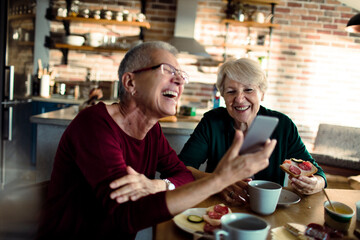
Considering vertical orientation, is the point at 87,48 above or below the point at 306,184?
above

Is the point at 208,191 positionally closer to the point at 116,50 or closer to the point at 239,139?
the point at 239,139

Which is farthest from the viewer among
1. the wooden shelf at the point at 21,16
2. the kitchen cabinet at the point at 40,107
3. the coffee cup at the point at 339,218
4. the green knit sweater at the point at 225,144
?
the kitchen cabinet at the point at 40,107

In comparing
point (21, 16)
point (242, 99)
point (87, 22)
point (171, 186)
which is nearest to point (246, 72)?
point (242, 99)

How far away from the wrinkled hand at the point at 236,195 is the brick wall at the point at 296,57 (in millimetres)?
3995

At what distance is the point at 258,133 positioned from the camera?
775mm

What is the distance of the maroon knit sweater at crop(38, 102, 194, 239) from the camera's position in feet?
2.97

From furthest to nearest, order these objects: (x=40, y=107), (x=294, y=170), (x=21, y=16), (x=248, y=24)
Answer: (x=248, y=24) < (x=40, y=107) < (x=21, y=16) < (x=294, y=170)

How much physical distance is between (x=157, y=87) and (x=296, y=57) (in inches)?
175

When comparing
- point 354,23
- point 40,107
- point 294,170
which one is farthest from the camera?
point 40,107

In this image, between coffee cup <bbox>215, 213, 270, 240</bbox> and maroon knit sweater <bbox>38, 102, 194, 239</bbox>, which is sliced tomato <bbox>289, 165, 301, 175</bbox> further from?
coffee cup <bbox>215, 213, 270, 240</bbox>

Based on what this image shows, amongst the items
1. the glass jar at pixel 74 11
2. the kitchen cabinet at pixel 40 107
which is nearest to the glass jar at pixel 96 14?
the glass jar at pixel 74 11

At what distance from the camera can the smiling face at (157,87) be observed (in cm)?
119

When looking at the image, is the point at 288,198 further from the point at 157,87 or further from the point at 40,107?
the point at 40,107

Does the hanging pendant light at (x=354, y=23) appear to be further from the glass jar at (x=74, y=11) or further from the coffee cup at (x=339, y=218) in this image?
the glass jar at (x=74, y=11)
